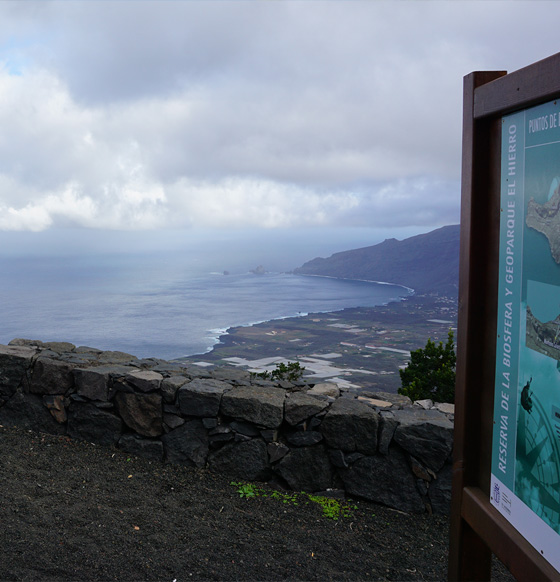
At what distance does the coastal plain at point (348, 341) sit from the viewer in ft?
141

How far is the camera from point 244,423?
4.63 meters

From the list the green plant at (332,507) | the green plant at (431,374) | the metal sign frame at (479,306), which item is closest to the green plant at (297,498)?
the green plant at (332,507)

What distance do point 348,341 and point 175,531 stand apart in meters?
58.6

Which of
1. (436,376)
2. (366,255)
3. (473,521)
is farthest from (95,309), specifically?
(473,521)


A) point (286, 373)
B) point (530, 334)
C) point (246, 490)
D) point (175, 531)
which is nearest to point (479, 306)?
point (530, 334)

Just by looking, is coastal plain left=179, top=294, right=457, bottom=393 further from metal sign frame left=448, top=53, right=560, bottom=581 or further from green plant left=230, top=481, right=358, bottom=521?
metal sign frame left=448, top=53, right=560, bottom=581

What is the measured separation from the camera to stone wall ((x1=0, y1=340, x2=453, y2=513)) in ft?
14.0

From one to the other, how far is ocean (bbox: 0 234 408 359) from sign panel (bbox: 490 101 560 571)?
54.3m

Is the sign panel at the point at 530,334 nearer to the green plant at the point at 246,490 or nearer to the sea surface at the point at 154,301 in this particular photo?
the green plant at the point at 246,490

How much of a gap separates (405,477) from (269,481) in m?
1.20

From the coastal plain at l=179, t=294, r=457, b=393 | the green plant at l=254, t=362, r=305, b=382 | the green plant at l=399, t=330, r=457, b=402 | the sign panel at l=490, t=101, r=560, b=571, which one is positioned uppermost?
the sign panel at l=490, t=101, r=560, b=571

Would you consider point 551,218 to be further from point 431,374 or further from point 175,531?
point 431,374

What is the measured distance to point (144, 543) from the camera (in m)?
3.49

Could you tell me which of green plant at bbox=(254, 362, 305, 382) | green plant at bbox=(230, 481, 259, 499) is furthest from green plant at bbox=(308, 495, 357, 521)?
green plant at bbox=(254, 362, 305, 382)
